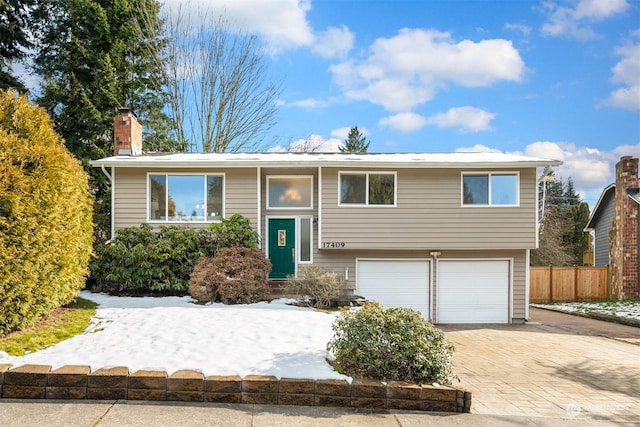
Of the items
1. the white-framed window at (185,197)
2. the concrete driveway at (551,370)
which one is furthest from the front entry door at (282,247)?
the concrete driveway at (551,370)

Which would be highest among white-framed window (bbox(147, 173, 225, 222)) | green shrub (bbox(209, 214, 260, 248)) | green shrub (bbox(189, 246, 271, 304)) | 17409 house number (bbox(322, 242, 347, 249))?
white-framed window (bbox(147, 173, 225, 222))

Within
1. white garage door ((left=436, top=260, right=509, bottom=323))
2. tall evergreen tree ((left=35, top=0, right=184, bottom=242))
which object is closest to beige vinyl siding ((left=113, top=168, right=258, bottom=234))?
tall evergreen tree ((left=35, top=0, right=184, bottom=242))

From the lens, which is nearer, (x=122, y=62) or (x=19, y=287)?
(x=19, y=287)

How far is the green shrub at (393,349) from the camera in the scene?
4434mm

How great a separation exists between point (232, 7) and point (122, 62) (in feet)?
18.9

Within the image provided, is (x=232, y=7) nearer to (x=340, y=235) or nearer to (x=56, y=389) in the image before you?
(x=340, y=235)

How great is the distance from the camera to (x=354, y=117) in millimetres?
24531

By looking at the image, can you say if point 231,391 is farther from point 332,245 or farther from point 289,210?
point 289,210

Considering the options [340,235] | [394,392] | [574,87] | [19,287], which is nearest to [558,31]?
[574,87]

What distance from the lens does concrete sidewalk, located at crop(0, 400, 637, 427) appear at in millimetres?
3707

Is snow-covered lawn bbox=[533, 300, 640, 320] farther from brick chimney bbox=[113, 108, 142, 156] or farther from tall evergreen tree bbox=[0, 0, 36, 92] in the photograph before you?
tall evergreen tree bbox=[0, 0, 36, 92]

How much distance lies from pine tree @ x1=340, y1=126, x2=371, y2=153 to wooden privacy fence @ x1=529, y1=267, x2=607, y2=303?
19984 millimetres

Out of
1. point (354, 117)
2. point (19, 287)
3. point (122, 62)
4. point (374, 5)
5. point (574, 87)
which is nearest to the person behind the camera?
point (19, 287)

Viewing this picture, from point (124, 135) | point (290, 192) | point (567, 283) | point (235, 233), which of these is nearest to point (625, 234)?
point (567, 283)
